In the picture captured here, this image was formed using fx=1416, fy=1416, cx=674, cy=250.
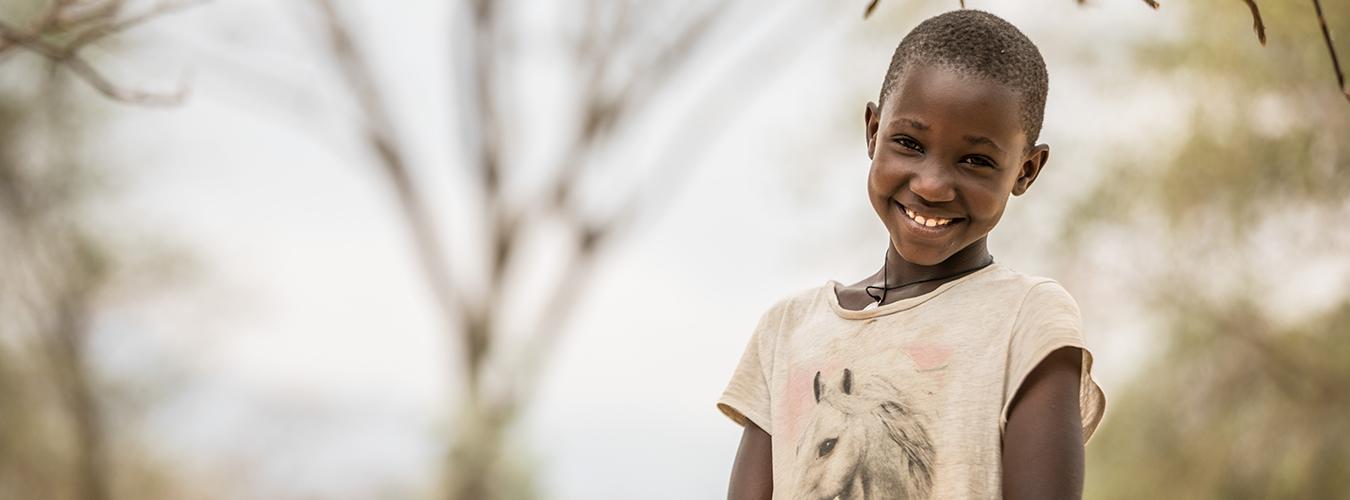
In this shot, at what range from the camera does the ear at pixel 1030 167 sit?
1.08 metres

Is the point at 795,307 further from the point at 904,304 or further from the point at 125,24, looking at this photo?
the point at 125,24

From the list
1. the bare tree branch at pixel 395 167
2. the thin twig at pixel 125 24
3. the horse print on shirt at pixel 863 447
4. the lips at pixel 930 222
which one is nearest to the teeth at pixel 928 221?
the lips at pixel 930 222

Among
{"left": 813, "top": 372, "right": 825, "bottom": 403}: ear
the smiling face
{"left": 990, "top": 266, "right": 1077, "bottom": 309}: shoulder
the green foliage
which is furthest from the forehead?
the green foliage

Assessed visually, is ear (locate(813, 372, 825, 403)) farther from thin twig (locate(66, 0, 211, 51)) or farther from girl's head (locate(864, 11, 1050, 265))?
thin twig (locate(66, 0, 211, 51))

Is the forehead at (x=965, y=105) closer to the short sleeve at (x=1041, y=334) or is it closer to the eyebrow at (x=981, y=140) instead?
the eyebrow at (x=981, y=140)

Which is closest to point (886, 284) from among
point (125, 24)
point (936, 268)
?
point (936, 268)

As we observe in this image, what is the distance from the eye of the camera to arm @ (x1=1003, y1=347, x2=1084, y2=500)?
0.96 meters

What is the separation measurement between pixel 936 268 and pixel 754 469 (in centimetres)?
23

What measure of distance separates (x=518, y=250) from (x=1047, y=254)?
9.12ft

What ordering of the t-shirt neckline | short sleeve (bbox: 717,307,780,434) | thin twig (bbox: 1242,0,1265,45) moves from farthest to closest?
short sleeve (bbox: 717,307,780,434) → the t-shirt neckline → thin twig (bbox: 1242,0,1265,45)

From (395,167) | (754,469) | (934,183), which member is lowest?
(754,469)

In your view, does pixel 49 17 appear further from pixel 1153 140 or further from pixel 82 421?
pixel 82 421

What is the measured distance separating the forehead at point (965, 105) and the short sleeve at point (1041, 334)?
0.12 meters

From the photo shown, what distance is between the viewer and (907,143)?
1.08m
